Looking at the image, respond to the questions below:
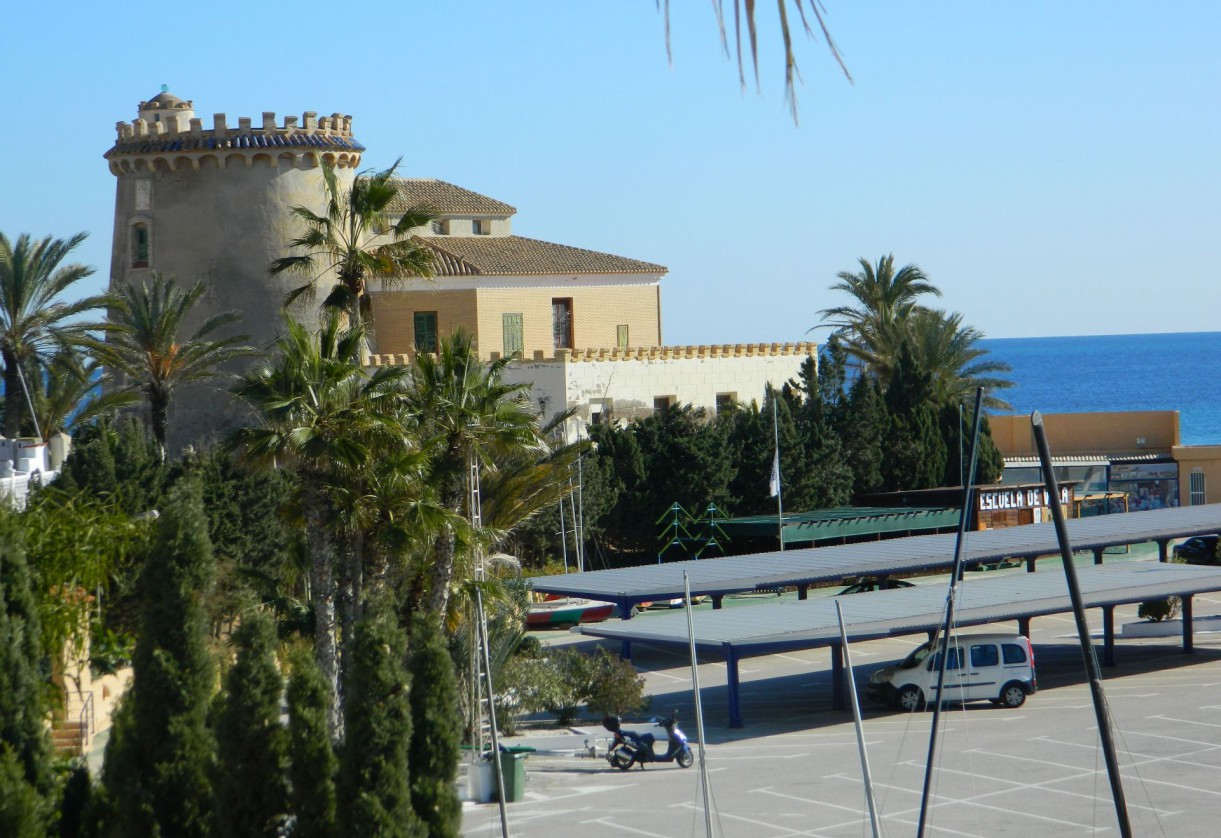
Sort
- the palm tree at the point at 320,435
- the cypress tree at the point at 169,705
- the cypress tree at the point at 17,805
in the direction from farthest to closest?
the palm tree at the point at 320,435 < the cypress tree at the point at 169,705 < the cypress tree at the point at 17,805

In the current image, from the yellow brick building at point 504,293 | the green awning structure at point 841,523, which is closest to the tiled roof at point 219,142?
the yellow brick building at point 504,293

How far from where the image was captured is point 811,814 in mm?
22562

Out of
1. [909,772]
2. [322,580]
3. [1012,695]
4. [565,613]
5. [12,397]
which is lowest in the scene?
[909,772]

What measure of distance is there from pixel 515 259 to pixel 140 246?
1406 centimetres

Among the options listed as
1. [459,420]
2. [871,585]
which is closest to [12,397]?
[459,420]

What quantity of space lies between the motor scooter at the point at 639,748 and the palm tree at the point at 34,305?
22.3 m

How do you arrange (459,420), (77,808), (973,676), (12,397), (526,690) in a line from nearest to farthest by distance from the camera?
1. (77,808)
2. (459,420)
3. (526,690)
4. (973,676)
5. (12,397)

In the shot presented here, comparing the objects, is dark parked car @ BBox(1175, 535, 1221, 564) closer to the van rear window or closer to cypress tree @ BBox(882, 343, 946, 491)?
cypress tree @ BBox(882, 343, 946, 491)

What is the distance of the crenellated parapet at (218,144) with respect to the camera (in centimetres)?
4950

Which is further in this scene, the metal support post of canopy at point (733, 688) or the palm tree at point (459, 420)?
the metal support post of canopy at point (733, 688)

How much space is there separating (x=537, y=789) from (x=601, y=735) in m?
3.99

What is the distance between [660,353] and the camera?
5684 cm

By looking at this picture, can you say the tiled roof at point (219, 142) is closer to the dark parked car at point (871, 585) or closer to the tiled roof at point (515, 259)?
the tiled roof at point (515, 259)

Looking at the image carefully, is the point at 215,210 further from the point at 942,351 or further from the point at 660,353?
the point at 942,351
